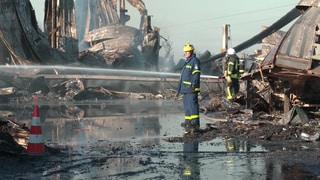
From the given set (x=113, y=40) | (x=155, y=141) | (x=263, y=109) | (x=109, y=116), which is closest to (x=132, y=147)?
(x=155, y=141)

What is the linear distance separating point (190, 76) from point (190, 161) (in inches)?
148

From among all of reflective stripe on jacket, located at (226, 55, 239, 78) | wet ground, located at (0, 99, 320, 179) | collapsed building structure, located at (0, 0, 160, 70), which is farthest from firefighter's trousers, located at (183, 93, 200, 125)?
collapsed building structure, located at (0, 0, 160, 70)

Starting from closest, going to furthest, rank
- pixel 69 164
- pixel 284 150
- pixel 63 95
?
1. pixel 69 164
2. pixel 284 150
3. pixel 63 95

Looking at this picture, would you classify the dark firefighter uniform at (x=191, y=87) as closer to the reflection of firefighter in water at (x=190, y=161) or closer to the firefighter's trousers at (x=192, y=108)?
the firefighter's trousers at (x=192, y=108)

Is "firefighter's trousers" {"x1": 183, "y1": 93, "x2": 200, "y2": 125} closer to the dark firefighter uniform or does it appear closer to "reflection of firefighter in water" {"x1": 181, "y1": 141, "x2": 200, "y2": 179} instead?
the dark firefighter uniform

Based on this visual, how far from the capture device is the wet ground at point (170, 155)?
5.62 m

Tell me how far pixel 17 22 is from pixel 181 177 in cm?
2107

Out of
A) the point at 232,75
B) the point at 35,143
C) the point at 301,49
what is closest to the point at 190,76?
the point at 301,49

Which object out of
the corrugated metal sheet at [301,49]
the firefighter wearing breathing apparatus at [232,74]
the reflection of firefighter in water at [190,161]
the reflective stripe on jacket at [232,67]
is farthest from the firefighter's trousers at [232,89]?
the reflection of firefighter in water at [190,161]

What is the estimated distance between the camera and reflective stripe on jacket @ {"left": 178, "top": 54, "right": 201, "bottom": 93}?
32.5 ft

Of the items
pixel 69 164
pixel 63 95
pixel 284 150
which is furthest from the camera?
pixel 63 95

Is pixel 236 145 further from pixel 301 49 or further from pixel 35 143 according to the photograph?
pixel 35 143

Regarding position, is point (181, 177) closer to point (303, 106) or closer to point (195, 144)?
point (195, 144)

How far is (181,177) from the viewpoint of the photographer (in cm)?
541
